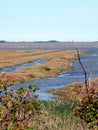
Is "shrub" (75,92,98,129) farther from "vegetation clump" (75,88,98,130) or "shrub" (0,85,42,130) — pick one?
"shrub" (0,85,42,130)

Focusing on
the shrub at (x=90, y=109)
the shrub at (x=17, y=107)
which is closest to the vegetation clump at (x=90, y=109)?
the shrub at (x=90, y=109)

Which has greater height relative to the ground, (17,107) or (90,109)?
(17,107)

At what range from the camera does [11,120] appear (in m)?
6.80

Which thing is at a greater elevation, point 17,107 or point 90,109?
point 17,107

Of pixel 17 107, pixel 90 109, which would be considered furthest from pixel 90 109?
pixel 17 107

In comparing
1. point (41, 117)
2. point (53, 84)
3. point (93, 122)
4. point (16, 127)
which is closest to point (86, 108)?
point (93, 122)

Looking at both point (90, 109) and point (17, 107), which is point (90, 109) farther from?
point (17, 107)

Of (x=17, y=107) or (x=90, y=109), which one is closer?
(x=17, y=107)

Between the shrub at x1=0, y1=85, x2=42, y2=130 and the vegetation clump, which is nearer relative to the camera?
the shrub at x1=0, y1=85, x2=42, y2=130

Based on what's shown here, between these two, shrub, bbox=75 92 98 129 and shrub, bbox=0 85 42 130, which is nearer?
shrub, bbox=0 85 42 130

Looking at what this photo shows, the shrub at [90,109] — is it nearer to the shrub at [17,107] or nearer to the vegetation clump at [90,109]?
the vegetation clump at [90,109]

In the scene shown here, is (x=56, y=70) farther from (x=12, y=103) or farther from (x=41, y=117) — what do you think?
(x=12, y=103)

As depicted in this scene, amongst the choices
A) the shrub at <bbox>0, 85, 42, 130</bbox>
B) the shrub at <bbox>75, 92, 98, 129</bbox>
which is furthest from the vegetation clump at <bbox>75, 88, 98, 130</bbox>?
the shrub at <bbox>0, 85, 42, 130</bbox>

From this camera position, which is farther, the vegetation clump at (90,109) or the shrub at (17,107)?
the vegetation clump at (90,109)
